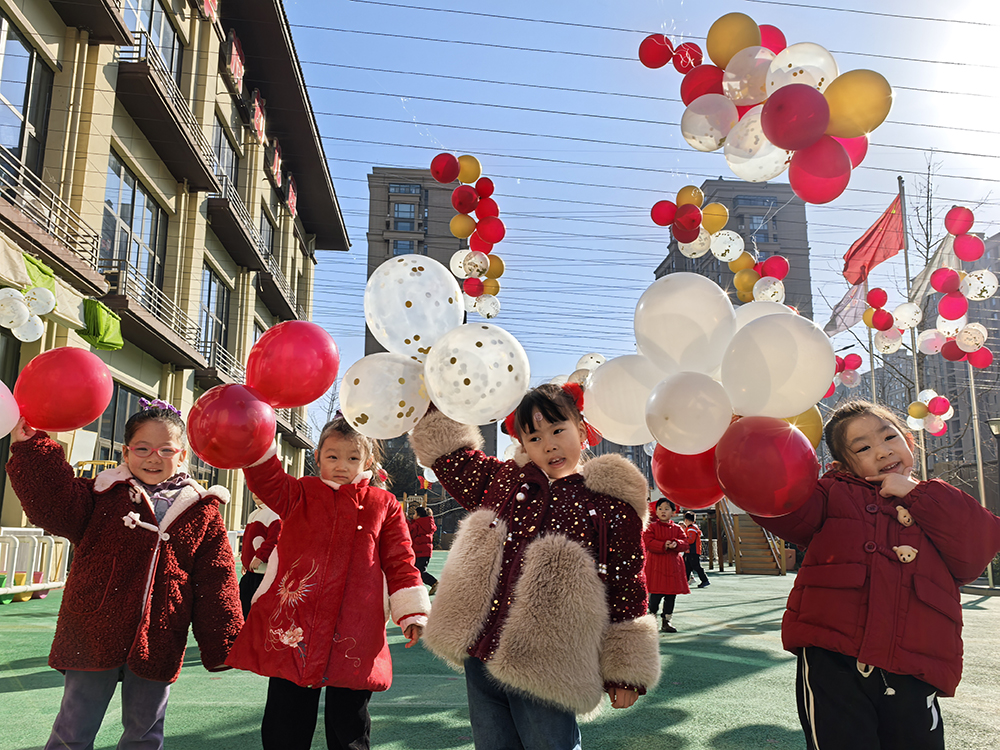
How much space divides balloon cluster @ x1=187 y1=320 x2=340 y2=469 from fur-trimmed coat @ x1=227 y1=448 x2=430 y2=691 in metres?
0.25

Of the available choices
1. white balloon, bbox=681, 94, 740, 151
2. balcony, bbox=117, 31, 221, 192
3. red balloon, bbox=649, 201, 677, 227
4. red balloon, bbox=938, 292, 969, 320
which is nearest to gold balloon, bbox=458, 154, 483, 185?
red balloon, bbox=649, 201, 677, 227

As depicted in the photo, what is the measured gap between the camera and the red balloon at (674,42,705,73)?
16.0ft

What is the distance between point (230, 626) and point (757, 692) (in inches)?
133

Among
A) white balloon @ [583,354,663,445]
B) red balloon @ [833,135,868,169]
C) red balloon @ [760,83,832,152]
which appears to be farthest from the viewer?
red balloon @ [833,135,868,169]

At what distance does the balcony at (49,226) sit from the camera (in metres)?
9.34

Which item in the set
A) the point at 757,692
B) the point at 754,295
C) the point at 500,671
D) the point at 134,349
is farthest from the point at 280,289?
the point at 500,671

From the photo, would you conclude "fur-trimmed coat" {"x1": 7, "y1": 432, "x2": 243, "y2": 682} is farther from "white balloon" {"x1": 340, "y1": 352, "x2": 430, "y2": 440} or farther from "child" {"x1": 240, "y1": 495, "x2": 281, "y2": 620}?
"child" {"x1": 240, "y1": 495, "x2": 281, "y2": 620}

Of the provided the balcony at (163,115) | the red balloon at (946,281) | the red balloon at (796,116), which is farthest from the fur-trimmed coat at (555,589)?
the balcony at (163,115)

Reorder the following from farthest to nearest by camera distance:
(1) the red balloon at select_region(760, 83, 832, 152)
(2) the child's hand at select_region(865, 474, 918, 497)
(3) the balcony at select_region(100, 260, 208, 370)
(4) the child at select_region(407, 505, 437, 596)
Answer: (3) the balcony at select_region(100, 260, 208, 370) < (4) the child at select_region(407, 505, 437, 596) < (1) the red balloon at select_region(760, 83, 832, 152) < (2) the child's hand at select_region(865, 474, 918, 497)

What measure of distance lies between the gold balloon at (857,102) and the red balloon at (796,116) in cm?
5

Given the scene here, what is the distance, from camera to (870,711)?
2.16 m

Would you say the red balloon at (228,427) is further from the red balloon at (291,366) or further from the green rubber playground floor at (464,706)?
the green rubber playground floor at (464,706)

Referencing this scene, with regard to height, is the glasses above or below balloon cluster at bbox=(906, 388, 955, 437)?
below

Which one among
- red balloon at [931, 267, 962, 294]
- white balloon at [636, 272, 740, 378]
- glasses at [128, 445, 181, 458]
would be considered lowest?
glasses at [128, 445, 181, 458]
